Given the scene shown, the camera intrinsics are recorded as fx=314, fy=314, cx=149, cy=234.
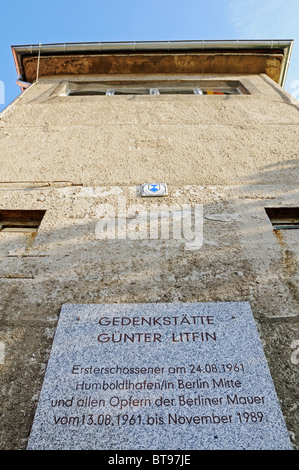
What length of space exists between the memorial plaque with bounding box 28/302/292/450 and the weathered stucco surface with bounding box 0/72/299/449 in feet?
0.39

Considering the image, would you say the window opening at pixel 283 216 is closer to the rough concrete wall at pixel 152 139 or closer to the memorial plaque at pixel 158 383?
the rough concrete wall at pixel 152 139

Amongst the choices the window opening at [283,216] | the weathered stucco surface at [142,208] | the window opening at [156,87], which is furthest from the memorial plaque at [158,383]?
the window opening at [156,87]

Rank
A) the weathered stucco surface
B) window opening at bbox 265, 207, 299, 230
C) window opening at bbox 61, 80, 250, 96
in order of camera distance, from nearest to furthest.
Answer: the weathered stucco surface, window opening at bbox 265, 207, 299, 230, window opening at bbox 61, 80, 250, 96

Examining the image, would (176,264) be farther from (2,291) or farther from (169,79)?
(169,79)

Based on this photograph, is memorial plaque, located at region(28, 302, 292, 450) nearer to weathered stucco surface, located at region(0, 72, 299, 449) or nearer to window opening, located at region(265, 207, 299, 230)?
weathered stucco surface, located at region(0, 72, 299, 449)

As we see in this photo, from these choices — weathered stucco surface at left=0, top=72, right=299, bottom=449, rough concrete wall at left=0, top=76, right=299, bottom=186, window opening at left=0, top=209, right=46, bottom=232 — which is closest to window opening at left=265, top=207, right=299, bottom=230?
weathered stucco surface at left=0, top=72, right=299, bottom=449

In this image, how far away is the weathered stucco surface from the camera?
2.06 metres

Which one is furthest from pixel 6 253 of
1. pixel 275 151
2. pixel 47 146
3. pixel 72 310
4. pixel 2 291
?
pixel 275 151

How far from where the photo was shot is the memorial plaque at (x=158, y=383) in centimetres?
158

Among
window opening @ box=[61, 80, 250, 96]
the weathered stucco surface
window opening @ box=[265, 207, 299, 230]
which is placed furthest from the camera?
window opening @ box=[61, 80, 250, 96]

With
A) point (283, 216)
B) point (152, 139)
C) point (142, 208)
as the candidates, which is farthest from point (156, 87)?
point (283, 216)

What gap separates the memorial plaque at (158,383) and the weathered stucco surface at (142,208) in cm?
12

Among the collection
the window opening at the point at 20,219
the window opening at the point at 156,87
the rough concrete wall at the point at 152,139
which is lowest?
the window opening at the point at 20,219
